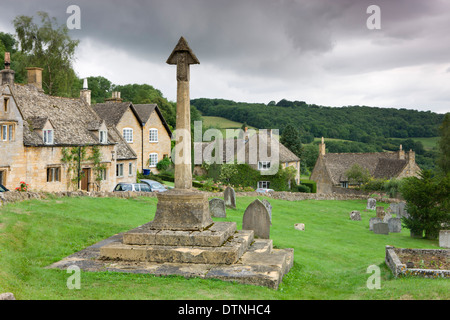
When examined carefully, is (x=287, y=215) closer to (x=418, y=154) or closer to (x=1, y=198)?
(x=1, y=198)

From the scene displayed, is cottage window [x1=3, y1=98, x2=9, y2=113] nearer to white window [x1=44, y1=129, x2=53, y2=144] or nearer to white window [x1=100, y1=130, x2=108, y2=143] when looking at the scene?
white window [x1=44, y1=129, x2=53, y2=144]

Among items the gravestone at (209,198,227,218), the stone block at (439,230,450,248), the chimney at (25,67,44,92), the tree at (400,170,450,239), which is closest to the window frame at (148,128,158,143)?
the chimney at (25,67,44,92)

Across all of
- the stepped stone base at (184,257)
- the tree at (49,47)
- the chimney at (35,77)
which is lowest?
the stepped stone base at (184,257)

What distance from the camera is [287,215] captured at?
28656mm

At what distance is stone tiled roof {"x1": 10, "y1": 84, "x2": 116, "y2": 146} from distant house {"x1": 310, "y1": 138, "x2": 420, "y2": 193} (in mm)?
34798

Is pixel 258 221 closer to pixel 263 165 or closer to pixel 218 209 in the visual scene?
pixel 218 209

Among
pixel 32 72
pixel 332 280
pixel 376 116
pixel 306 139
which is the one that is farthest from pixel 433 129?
pixel 332 280

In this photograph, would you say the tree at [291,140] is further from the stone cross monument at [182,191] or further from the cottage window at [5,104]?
the stone cross monument at [182,191]

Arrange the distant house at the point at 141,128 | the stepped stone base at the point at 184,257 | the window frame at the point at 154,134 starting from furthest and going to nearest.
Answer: the window frame at the point at 154,134
the distant house at the point at 141,128
the stepped stone base at the point at 184,257

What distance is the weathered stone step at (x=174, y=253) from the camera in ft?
37.4

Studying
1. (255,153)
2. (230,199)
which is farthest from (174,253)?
(255,153)

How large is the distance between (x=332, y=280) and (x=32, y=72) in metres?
32.5

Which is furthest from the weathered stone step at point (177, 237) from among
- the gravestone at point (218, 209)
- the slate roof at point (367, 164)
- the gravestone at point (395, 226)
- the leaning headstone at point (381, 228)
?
the slate roof at point (367, 164)

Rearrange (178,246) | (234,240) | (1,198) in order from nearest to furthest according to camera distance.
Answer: (178,246), (234,240), (1,198)
